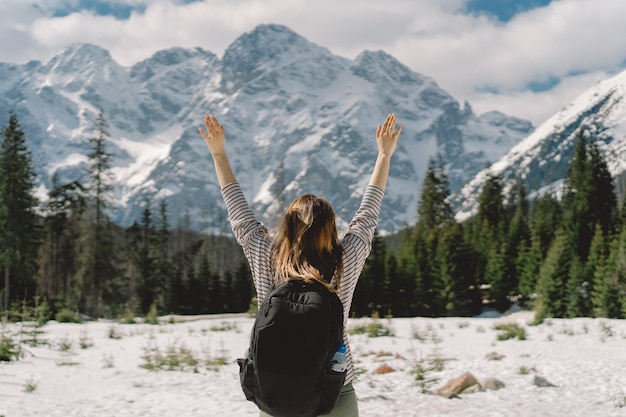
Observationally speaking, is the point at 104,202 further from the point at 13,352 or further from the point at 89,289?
the point at 13,352

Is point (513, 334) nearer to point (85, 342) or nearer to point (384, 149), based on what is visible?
point (85, 342)

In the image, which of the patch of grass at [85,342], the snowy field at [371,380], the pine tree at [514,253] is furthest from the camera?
the pine tree at [514,253]

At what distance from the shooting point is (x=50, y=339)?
15.6 m

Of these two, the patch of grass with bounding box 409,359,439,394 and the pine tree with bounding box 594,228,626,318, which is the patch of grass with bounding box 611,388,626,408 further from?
the pine tree with bounding box 594,228,626,318

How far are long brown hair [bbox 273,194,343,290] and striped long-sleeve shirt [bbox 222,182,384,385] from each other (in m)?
0.10

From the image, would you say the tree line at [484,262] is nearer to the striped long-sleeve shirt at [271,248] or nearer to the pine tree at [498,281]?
the pine tree at [498,281]

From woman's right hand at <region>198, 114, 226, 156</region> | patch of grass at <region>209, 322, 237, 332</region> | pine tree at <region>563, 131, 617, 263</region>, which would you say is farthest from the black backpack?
pine tree at <region>563, 131, 617, 263</region>

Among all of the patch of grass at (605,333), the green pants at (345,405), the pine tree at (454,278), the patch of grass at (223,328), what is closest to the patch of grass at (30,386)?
the green pants at (345,405)

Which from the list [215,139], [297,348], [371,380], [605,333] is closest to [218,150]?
[215,139]

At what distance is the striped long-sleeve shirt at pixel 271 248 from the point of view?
3.44 m

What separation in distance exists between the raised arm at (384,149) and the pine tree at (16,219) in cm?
4210

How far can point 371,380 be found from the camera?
35.7ft

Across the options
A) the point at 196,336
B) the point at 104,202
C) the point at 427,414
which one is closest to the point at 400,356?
the point at 427,414

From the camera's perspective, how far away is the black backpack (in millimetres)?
3021
